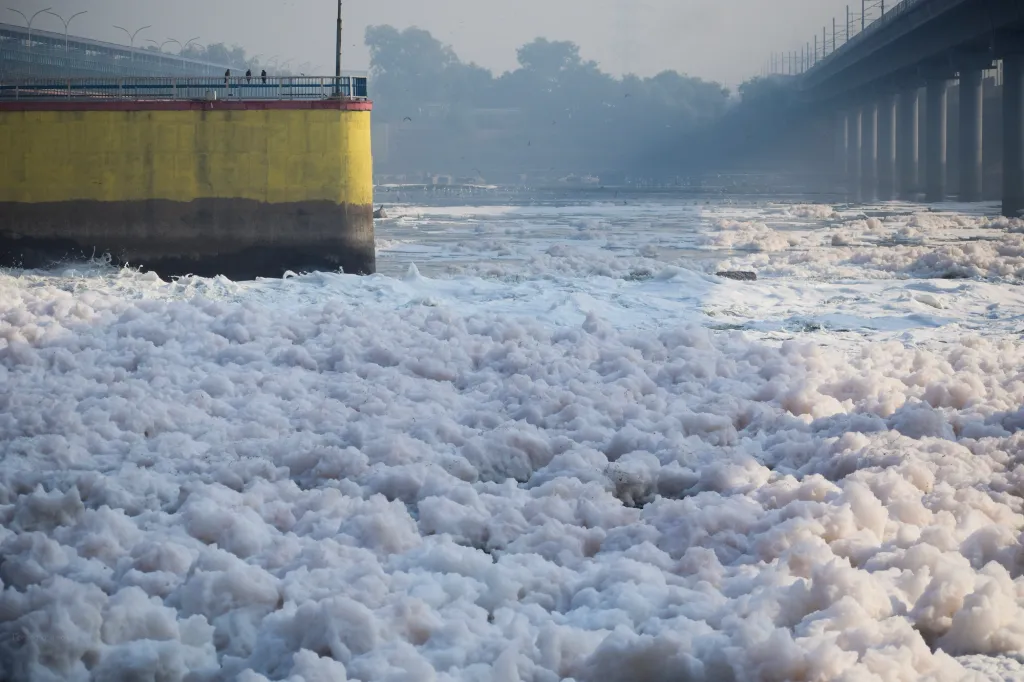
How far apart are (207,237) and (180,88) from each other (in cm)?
362

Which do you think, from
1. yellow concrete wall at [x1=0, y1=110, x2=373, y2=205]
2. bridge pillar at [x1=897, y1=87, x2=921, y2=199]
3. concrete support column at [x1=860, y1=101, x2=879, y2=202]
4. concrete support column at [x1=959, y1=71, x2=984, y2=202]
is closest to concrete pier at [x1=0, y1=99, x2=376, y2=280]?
yellow concrete wall at [x1=0, y1=110, x2=373, y2=205]

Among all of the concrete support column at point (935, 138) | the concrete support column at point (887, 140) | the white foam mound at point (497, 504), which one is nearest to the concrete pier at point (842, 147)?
the concrete support column at point (887, 140)

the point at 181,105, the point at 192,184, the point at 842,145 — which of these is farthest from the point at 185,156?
the point at 842,145

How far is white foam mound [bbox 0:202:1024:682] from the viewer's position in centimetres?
631

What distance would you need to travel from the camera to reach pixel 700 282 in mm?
22703

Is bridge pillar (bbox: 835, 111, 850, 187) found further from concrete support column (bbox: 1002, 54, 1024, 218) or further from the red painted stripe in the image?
the red painted stripe

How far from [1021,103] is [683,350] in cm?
5783

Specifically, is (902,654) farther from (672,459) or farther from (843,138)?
(843,138)

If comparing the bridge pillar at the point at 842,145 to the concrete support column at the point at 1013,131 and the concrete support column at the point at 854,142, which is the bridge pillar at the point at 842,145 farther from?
the concrete support column at the point at 1013,131

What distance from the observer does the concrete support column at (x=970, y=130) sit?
7344 centimetres

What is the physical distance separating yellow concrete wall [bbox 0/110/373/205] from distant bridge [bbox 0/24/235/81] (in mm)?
57554

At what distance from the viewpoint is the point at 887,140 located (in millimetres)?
109688

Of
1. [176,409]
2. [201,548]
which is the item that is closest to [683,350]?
[176,409]

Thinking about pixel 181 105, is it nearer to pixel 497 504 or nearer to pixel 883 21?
pixel 497 504
